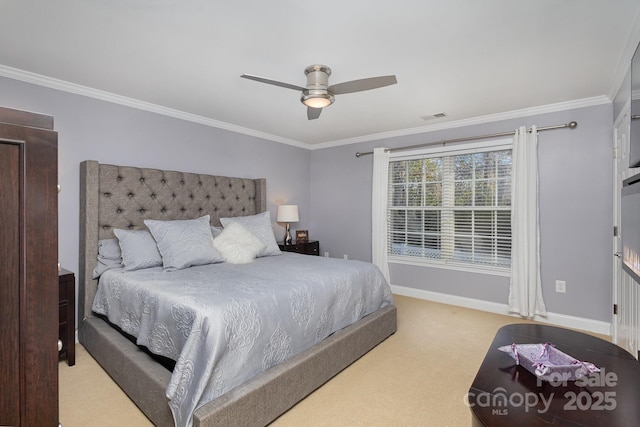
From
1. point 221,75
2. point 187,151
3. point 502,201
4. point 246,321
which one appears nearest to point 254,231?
point 187,151

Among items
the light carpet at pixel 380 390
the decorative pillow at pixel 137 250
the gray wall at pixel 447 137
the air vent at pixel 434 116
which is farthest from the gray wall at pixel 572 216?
the decorative pillow at pixel 137 250

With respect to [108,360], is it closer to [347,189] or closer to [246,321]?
[246,321]

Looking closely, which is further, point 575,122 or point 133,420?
point 575,122

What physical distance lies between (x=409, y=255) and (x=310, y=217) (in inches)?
69.4

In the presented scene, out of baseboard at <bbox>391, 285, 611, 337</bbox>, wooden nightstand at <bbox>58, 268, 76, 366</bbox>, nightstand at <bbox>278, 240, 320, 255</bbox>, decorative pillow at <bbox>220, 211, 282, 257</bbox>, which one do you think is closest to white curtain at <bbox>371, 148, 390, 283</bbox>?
baseboard at <bbox>391, 285, 611, 337</bbox>

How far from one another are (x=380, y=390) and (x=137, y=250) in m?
2.20

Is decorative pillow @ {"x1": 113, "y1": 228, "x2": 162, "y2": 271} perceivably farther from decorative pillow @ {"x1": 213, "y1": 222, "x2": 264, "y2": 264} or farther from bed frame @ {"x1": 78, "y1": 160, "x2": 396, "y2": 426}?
decorative pillow @ {"x1": 213, "y1": 222, "x2": 264, "y2": 264}

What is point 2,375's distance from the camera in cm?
66

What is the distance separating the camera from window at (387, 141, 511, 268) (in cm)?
373

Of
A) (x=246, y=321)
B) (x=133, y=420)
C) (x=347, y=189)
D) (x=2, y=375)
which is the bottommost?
(x=133, y=420)

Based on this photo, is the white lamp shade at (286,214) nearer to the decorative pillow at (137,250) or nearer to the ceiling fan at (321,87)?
the decorative pillow at (137,250)

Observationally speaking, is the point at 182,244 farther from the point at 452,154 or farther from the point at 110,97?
the point at 452,154

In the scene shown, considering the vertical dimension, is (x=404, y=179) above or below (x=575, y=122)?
below

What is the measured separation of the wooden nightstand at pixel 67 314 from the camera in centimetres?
234
